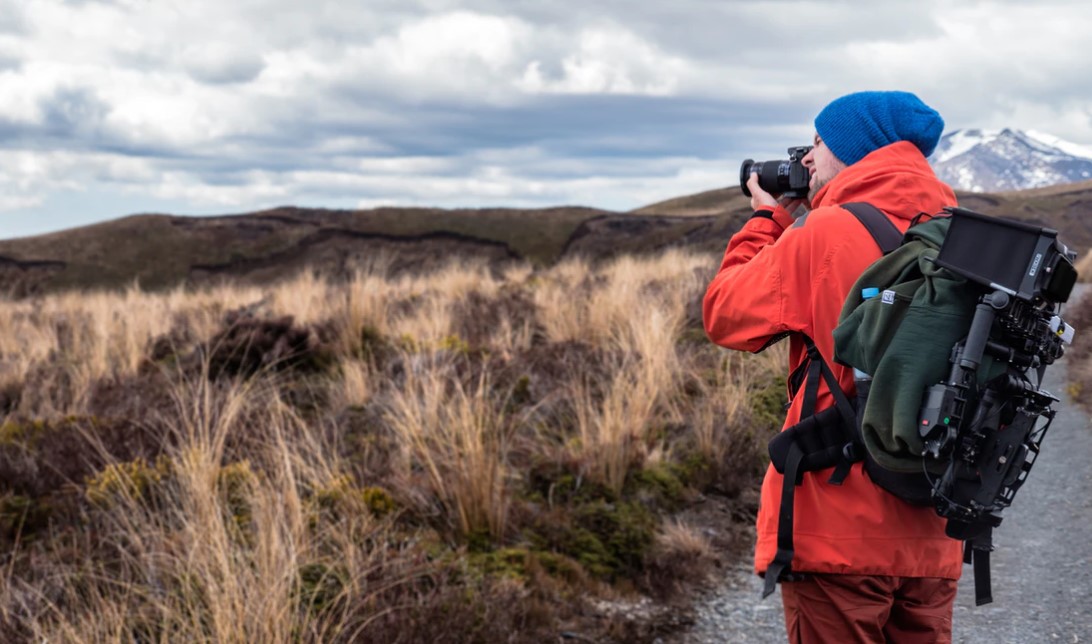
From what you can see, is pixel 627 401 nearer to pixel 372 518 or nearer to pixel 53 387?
pixel 372 518

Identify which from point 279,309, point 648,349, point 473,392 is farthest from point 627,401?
point 279,309

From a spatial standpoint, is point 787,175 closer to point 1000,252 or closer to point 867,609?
point 1000,252

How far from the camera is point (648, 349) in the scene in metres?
7.38

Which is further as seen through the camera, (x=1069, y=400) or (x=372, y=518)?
(x=1069, y=400)

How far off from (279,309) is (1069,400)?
374 inches

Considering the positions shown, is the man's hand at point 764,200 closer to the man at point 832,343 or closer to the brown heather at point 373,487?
the man at point 832,343

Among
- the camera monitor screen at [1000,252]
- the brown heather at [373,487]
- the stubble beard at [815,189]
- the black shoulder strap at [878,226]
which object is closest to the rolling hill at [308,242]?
the brown heather at [373,487]

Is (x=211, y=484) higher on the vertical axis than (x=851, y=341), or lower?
lower

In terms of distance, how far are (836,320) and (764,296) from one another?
0.59ft

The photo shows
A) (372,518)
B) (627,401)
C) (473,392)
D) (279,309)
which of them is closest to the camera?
(372,518)

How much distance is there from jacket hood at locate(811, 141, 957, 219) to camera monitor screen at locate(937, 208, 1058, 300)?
0.31 metres

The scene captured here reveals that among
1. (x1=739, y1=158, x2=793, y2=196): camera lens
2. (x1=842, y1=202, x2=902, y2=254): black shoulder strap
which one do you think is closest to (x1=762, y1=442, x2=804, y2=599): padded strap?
(x1=842, y1=202, x2=902, y2=254): black shoulder strap

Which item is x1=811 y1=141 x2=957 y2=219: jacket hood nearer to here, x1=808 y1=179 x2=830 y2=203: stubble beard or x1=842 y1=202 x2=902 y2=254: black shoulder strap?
x1=842 y1=202 x2=902 y2=254: black shoulder strap

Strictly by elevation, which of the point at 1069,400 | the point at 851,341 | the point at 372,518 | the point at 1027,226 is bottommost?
the point at 1069,400
